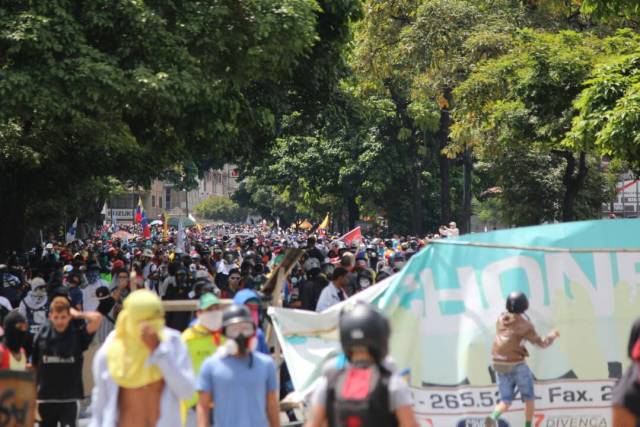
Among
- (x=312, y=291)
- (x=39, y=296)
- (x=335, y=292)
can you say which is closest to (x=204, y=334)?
(x=335, y=292)

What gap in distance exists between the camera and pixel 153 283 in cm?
2102

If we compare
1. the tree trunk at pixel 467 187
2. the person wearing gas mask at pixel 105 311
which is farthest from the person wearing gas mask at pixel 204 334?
the tree trunk at pixel 467 187

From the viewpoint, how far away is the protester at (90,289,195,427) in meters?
6.77

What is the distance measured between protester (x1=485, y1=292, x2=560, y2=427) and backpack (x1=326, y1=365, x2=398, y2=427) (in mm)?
4128

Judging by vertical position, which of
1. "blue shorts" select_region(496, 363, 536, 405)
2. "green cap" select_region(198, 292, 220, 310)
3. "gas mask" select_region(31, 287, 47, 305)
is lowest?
"blue shorts" select_region(496, 363, 536, 405)

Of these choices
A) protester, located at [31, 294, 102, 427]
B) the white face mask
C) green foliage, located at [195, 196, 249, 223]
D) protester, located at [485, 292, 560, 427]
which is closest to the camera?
the white face mask

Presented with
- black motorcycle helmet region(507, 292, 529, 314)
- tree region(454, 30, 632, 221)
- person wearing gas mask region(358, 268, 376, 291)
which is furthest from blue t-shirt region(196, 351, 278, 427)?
tree region(454, 30, 632, 221)

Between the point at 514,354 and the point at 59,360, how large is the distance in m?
3.51

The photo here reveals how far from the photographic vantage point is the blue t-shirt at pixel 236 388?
6.71m

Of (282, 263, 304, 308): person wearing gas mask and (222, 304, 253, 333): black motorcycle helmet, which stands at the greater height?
(282, 263, 304, 308): person wearing gas mask

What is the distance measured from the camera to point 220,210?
168250mm

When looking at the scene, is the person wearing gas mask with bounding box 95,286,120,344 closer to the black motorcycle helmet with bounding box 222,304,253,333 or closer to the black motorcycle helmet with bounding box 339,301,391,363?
the black motorcycle helmet with bounding box 222,304,253,333

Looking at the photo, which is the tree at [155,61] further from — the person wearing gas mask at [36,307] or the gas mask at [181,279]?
the person wearing gas mask at [36,307]

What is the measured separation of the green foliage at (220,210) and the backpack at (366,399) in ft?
527
